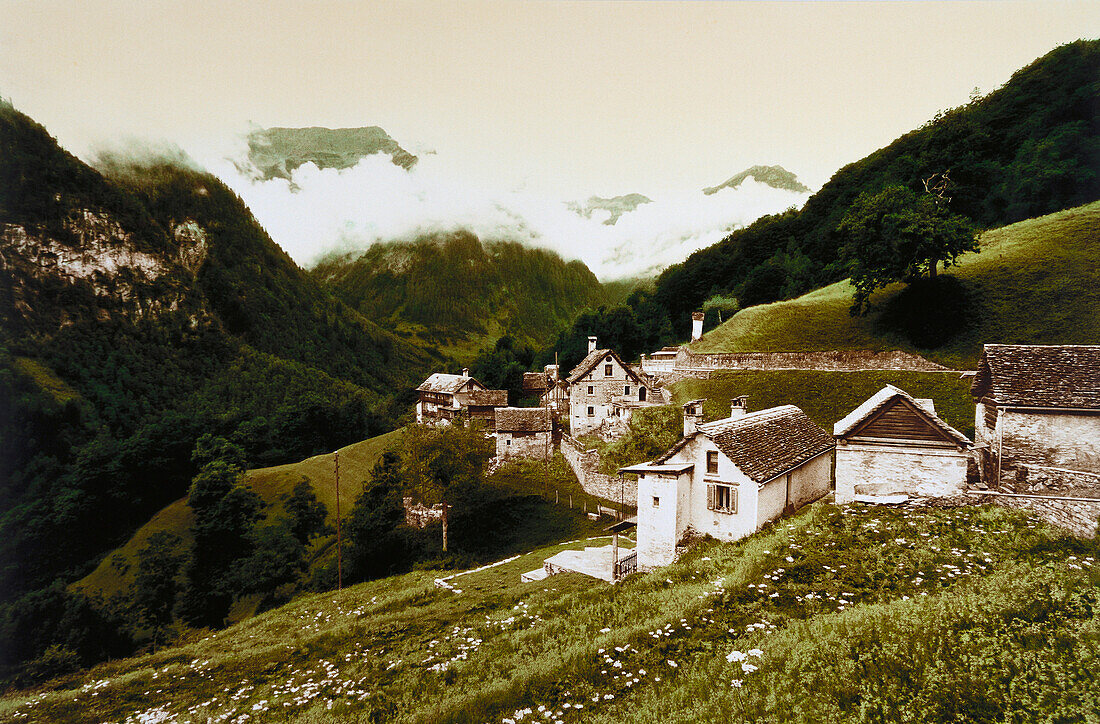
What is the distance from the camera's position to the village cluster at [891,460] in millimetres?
15266

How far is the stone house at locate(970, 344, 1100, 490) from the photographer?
15164mm

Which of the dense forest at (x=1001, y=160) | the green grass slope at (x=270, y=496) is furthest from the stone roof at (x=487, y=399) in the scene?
the dense forest at (x=1001, y=160)

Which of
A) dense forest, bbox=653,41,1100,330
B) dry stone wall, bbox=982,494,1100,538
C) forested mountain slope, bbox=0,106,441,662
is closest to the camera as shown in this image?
dry stone wall, bbox=982,494,1100,538

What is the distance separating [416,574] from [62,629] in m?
22.3

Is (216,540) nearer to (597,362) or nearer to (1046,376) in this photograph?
(597,362)

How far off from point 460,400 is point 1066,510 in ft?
217

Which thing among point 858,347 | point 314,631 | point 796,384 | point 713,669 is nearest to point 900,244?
point 858,347

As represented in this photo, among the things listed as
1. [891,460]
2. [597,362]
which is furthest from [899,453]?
[597,362]

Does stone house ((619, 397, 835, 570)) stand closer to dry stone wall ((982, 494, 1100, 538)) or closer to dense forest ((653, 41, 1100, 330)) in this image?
dry stone wall ((982, 494, 1100, 538))

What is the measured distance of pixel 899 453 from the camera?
1606 cm

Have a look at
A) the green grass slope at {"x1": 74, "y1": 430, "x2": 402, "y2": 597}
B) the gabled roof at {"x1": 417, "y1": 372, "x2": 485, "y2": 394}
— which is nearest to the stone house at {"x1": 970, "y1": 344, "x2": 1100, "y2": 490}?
the green grass slope at {"x1": 74, "y1": 430, "x2": 402, "y2": 597}

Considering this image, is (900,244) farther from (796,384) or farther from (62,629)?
(62,629)

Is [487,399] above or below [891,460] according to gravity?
below

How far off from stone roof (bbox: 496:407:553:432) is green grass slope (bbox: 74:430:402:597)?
17697 mm
